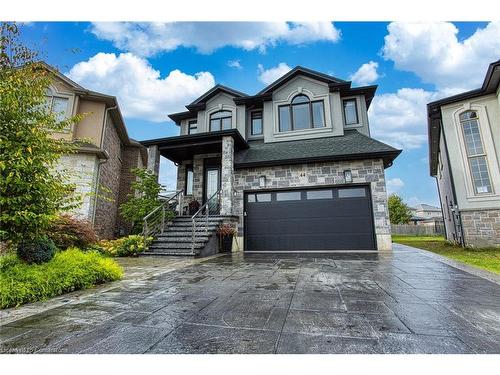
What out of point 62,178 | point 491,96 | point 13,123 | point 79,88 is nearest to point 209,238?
point 62,178

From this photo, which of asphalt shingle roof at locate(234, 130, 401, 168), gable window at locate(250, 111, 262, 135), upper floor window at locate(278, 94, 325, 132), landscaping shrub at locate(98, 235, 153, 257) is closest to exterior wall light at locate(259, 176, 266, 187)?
asphalt shingle roof at locate(234, 130, 401, 168)

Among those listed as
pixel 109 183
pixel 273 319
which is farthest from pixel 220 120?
pixel 273 319

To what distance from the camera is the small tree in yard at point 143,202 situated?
29.1ft

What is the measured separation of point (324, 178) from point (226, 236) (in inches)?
162

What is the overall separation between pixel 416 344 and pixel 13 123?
5060mm

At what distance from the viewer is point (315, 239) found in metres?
8.77

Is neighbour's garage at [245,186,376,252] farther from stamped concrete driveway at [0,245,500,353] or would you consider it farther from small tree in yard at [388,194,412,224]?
small tree in yard at [388,194,412,224]

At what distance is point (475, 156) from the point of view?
944cm

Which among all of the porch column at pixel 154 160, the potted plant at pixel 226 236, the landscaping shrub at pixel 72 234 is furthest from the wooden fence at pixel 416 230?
the landscaping shrub at pixel 72 234

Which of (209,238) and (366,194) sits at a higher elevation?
(366,194)

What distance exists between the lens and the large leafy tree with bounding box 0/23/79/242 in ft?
10.6

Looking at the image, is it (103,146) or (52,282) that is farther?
(103,146)

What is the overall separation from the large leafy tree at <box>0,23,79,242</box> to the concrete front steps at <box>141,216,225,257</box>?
12.8ft
